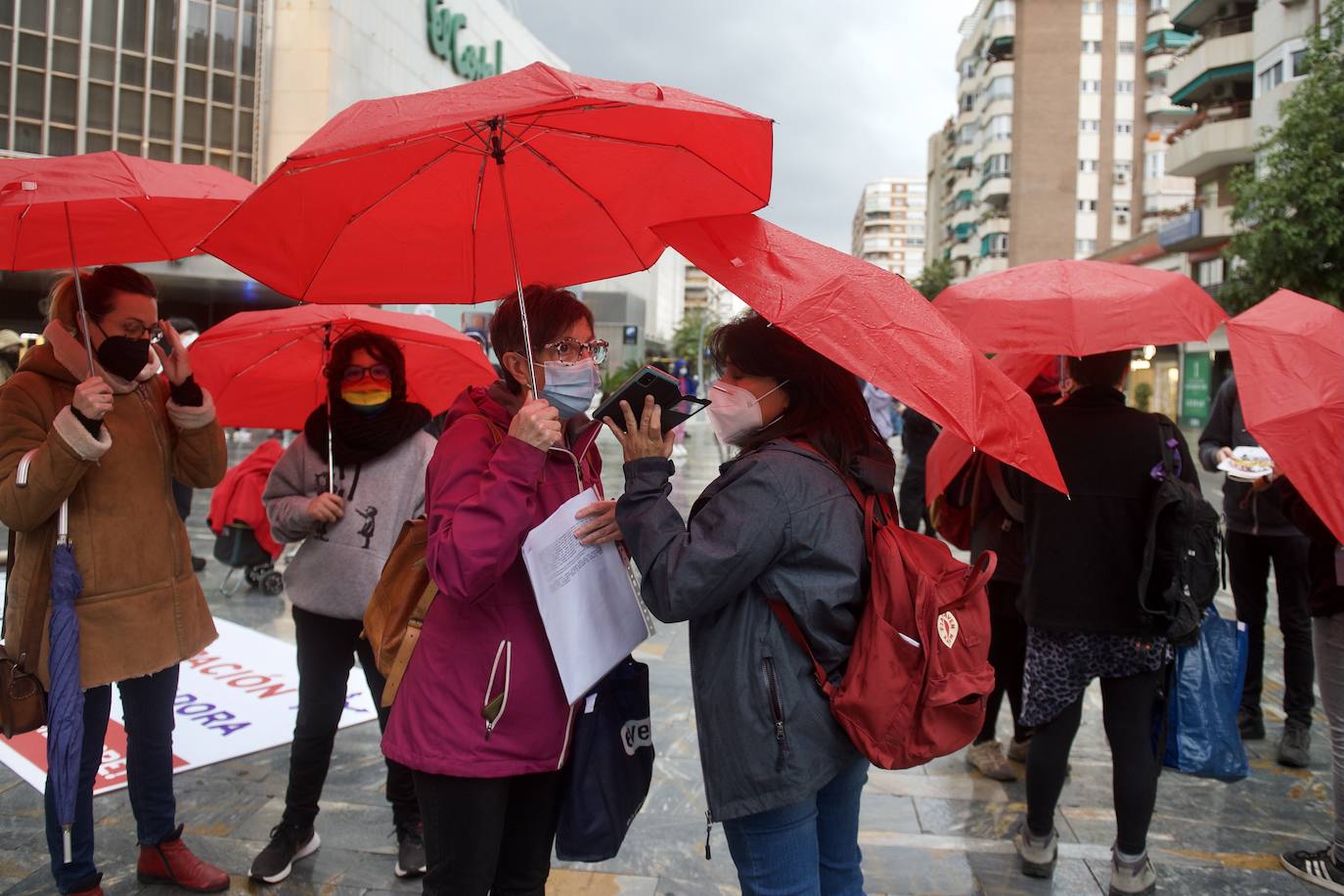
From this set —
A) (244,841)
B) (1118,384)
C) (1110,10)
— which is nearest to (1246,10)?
(1110,10)

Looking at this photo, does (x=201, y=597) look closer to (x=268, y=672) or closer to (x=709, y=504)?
(x=709, y=504)

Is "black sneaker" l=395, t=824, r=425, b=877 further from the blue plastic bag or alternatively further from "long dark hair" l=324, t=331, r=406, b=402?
the blue plastic bag

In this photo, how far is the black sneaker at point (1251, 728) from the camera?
5.09 metres

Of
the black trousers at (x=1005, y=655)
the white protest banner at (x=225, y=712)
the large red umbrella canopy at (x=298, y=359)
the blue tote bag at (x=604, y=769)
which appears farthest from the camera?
the black trousers at (x=1005, y=655)

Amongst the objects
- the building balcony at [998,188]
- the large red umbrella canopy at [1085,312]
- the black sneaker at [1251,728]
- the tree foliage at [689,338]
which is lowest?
the black sneaker at [1251,728]

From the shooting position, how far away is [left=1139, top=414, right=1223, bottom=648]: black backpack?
10.6 feet

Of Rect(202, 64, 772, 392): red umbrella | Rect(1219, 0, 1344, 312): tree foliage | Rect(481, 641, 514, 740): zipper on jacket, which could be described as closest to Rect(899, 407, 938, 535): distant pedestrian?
Rect(202, 64, 772, 392): red umbrella

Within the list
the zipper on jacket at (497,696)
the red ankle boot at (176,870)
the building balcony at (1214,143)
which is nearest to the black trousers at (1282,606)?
the zipper on jacket at (497,696)

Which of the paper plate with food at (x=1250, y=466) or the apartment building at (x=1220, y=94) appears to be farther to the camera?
the apartment building at (x=1220, y=94)

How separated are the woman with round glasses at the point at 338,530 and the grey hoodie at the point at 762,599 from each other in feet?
5.27

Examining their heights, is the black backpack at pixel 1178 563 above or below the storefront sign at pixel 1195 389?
below

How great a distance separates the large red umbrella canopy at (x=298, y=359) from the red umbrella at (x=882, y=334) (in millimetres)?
1912

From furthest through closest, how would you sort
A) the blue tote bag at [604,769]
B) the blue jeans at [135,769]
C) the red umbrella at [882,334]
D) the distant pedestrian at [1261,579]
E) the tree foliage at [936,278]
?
the tree foliage at [936,278], the distant pedestrian at [1261,579], the blue jeans at [135,769], the blue tote bag at [604,769], the red umbrella at [882,334]

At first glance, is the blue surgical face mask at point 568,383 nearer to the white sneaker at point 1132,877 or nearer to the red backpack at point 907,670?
the red backpack at point 907,670
